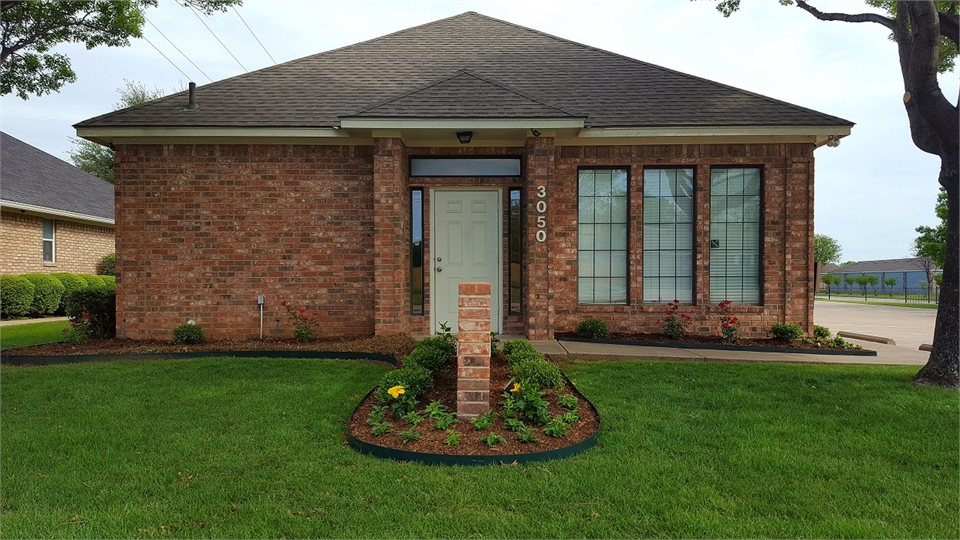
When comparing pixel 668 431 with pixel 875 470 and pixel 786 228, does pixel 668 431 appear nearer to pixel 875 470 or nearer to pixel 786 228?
pixel 875 470

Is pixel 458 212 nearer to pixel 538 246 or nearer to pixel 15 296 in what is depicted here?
pixel 538 246

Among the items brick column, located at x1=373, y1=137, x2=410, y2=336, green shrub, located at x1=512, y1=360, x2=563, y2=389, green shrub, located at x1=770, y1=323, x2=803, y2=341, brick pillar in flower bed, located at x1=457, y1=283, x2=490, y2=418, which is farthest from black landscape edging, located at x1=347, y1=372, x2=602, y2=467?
green shrub, located at x1=770, y1=323, x2=803, y2=341

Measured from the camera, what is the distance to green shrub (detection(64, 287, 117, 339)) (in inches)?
291

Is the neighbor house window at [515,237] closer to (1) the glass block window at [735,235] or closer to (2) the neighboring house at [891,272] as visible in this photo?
(1) the glass block window at [735,235]

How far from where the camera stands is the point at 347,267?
7605 mm

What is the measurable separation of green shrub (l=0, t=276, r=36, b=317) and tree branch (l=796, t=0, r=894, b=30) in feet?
59.3

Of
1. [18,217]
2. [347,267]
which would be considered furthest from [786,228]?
[18,217]

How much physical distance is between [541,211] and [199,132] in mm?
5341

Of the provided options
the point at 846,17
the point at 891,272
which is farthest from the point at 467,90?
the point at 891,272

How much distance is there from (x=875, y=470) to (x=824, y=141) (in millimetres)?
6352

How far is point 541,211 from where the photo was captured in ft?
23.1

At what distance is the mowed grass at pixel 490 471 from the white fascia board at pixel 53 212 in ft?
37.9

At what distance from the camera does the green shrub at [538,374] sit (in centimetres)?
433

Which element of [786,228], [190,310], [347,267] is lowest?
[190,310]
